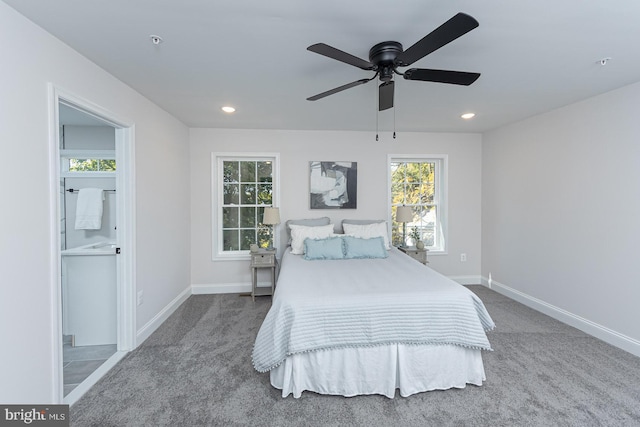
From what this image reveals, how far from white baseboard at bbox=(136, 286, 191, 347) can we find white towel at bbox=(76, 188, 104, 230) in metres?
1.28

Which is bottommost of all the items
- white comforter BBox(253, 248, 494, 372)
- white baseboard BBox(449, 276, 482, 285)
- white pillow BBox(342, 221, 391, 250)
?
white baseboard BBox(449, 276, 482, 285)

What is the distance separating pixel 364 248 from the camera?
353 centimetres

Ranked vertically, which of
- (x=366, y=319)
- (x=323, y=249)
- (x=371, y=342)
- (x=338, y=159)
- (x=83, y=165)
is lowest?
(x=371, y=342)

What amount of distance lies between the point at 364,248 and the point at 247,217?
1.92 meters

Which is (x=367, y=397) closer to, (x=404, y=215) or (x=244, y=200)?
(x=404, y=215)

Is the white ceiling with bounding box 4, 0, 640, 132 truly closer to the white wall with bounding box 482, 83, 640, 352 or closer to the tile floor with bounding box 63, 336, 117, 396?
the white wall with bounding box 482, 83, 640, 352

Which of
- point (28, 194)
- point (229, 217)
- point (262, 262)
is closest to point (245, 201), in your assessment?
point (229, 217)

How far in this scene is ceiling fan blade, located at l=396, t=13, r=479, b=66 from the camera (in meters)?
1.26

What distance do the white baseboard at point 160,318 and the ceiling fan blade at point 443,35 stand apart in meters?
3.29

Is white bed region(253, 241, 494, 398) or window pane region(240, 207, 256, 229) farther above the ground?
window pane region(240, 207, 256, 229)

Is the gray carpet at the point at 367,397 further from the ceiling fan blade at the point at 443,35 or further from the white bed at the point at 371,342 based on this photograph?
the ceiling fan blade at the point at 443,35

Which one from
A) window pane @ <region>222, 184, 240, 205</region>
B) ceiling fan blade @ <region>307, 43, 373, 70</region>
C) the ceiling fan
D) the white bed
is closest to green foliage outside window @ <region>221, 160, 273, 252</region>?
window pane @ <region>222, 184, 240, 205</region>

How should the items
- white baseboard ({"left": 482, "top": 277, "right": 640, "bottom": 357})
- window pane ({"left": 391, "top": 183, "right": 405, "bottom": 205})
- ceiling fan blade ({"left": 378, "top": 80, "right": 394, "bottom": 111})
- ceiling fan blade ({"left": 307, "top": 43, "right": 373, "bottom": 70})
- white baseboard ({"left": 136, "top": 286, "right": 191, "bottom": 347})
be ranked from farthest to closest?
window pane ({"left": 391, "top": 183, "right": 405, "bottom": 205})
white baseboard ({"left": 136, "top": 286, "right": 191, "bottom": 347})
white baseboard ({"left": 482, "top": 277, "right": 640, "bottom": 357})
ceiling fan blade ({"left": 378, "top": 80, "right": 394, "bottom": 111})
ceiling fan blade ({"left": 307, "top": 43, "right": 373, "bottom": 70})

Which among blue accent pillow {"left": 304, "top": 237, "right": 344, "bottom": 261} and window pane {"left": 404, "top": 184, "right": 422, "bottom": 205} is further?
window pane {"left": 404, "top": 184, "right": 422, "bottom": 205}
